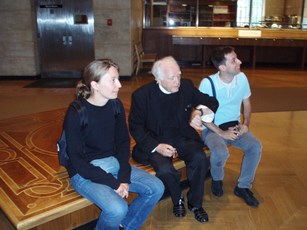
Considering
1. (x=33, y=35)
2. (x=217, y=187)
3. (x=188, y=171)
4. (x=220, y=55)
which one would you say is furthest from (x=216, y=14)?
(x=188, y=171)

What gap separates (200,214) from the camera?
2.48 m

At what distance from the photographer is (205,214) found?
8.15 ft

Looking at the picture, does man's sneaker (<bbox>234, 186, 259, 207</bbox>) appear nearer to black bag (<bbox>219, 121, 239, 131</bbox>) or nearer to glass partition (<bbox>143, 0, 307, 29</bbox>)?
black bag (<bbox>219, 121, 239, 131</bbox>)

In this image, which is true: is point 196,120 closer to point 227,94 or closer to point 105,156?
point 227,94

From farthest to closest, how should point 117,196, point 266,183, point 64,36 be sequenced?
point 64,36 < point 266,183 < point 117,196

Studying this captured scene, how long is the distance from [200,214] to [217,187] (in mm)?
421

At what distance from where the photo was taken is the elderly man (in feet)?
7.84

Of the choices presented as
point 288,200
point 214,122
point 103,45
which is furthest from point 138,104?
point 103,45

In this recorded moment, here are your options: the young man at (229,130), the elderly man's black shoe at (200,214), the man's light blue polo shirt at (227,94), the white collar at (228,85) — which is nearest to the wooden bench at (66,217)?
the elderly man's black shoe at (200,214)

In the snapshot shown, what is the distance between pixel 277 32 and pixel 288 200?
882cm

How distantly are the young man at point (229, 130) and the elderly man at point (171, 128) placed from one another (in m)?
0.21

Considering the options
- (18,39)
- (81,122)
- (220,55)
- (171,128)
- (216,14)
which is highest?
(216,14)

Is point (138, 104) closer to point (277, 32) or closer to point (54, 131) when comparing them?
point (54, 131)

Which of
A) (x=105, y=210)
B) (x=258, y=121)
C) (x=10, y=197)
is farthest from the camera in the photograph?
(x=258, y=121)
